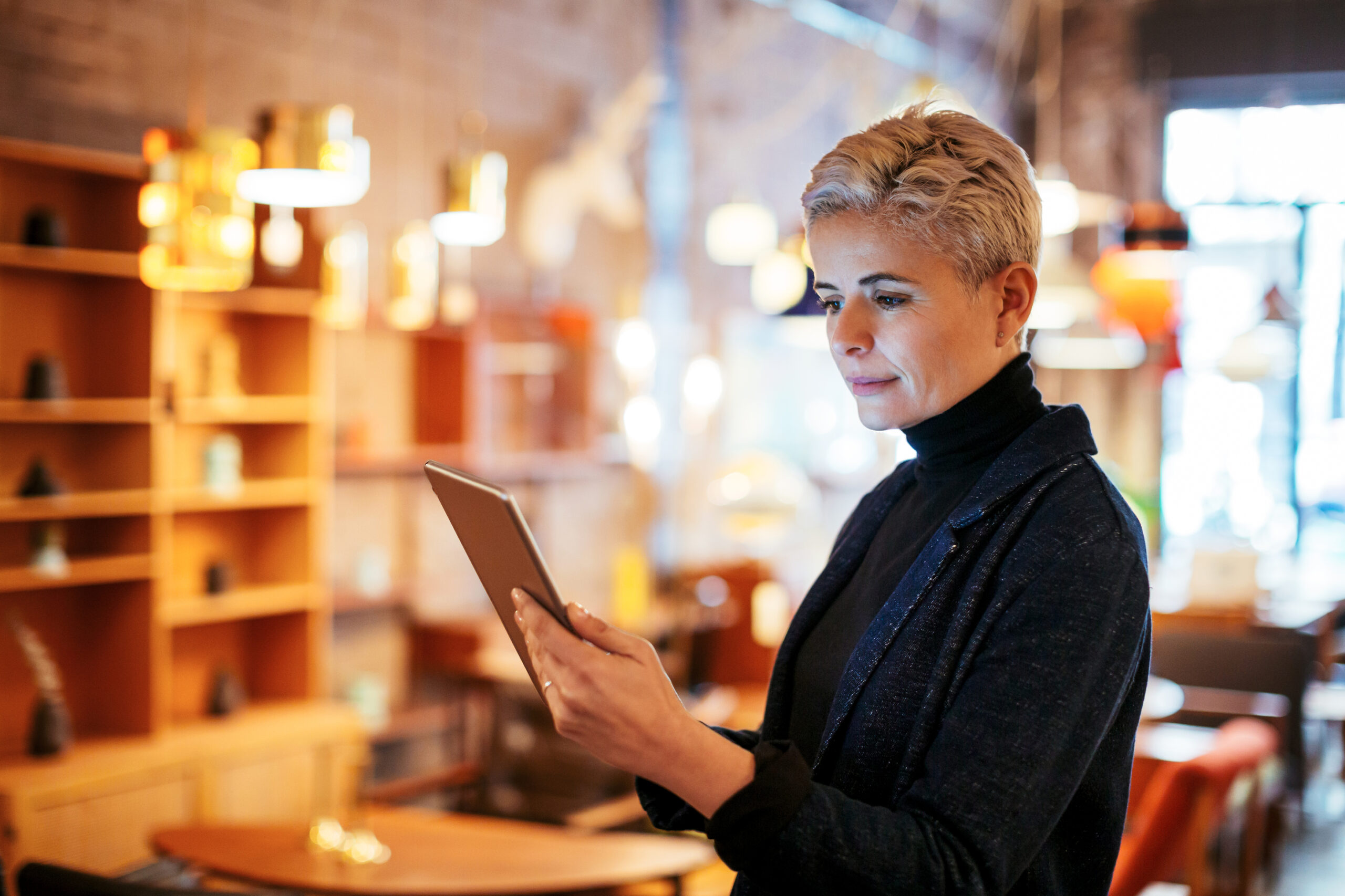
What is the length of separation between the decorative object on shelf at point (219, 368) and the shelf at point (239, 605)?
2.64 feet

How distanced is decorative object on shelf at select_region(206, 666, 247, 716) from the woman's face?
4.20 meters

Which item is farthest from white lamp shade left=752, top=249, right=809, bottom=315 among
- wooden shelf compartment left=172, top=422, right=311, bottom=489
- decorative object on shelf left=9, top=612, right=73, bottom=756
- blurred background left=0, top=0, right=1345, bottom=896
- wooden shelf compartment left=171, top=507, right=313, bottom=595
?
decorative object on shelf left=9, top=612, right=73, bottom=756

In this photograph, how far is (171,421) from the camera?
4.67m

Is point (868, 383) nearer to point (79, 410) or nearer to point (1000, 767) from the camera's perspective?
point (1000, 767)

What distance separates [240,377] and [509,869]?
2.68 m

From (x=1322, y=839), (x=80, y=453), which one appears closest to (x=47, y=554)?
(x=80, y=453)

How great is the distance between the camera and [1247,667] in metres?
6.04

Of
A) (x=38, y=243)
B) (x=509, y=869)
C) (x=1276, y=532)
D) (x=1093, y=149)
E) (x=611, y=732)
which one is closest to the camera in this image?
(x=611, y=732)

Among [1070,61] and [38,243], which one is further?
[1070,61]

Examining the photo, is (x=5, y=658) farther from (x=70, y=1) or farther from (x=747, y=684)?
(x=747, y=684)

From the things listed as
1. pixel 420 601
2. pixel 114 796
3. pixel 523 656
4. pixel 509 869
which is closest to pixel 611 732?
pixel 523 656

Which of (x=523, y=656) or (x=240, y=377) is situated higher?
(x=240, y=377)

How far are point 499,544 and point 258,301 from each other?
13.5 feet

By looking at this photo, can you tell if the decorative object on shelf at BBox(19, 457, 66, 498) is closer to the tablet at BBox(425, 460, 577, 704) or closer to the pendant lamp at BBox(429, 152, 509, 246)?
the pendant lamp at BBox(429, 152, 509, 246)
